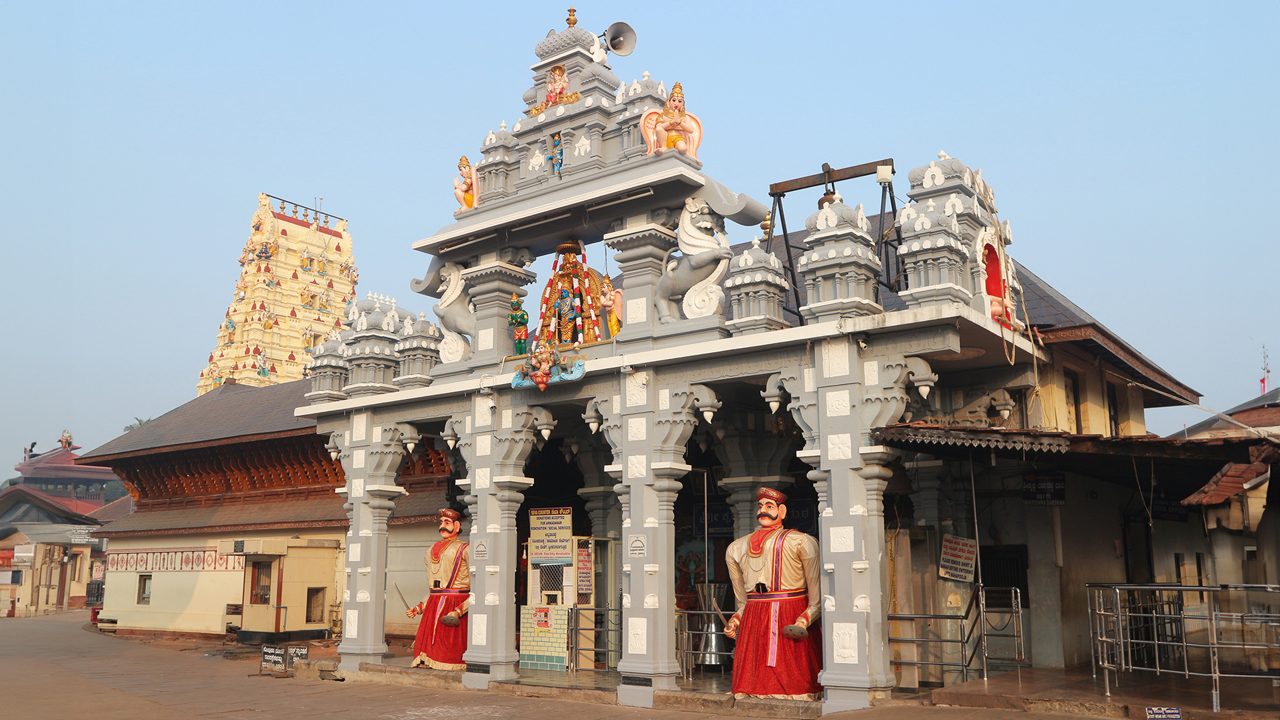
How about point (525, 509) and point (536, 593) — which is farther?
point (525, 509)

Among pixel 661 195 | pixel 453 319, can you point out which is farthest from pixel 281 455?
pixel 661 195

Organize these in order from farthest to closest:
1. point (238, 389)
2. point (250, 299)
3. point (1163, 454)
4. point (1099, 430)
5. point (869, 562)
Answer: point (250, 299), point (238, 389), point (1099, 430), point (869, 562), point (1163, 454)

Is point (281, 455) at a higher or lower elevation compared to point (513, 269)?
lower

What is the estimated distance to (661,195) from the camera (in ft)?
51.5

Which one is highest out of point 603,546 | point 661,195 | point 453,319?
point 661,195

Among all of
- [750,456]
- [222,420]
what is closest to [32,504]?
[222,420]

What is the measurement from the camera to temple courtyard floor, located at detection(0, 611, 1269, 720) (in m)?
14.0

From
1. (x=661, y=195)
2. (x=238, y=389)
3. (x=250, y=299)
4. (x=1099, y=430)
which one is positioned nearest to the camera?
(x=661, y=195)

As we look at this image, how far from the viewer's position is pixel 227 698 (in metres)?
16.6

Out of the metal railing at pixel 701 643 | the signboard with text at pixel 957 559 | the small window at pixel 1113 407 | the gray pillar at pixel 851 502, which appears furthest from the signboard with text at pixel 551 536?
the small window at pixel 1113 407

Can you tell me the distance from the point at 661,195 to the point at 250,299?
45.5 m

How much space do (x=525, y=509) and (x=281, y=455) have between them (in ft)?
31.5

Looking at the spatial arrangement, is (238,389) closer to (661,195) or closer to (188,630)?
(188,630)

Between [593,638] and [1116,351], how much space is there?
9213 millimetres
